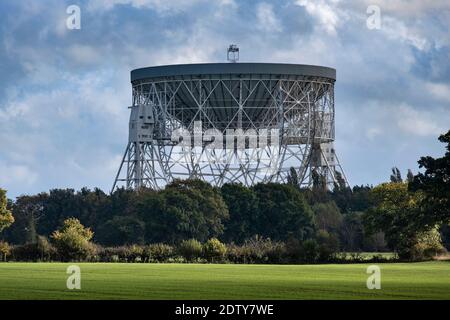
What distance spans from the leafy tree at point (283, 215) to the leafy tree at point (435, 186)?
3627cm

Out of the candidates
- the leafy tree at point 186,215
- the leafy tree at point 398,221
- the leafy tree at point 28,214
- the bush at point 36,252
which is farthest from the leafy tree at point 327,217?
the bush at point 36,252

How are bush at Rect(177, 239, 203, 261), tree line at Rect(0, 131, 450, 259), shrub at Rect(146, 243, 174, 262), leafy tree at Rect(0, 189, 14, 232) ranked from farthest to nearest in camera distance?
leafy tree at Rect(0, 189, 14, 232) → tree line at Rect(0, 131, 450, 259) → shrub at Rect(146, 243, 174, 262) → bush at Rect(177, 239, 203, 261)

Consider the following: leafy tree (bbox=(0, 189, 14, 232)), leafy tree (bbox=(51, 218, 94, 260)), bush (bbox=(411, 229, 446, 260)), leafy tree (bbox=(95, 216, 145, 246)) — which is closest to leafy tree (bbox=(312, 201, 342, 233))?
leafy tree (bbox=(95, 216, 145, 246))

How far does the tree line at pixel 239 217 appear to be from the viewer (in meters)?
101

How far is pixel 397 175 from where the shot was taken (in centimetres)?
15200

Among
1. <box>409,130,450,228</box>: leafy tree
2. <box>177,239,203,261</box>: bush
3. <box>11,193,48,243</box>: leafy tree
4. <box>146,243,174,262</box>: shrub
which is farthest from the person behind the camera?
<box>11,193,48,243</box>: leafy tree

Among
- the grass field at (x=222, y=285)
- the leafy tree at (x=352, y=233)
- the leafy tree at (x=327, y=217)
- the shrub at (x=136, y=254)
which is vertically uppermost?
the leafy tree at (x=327, y=217)

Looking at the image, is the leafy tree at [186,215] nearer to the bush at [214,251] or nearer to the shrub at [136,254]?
the shrub at [136,254]

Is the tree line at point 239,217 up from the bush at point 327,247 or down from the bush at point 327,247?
up

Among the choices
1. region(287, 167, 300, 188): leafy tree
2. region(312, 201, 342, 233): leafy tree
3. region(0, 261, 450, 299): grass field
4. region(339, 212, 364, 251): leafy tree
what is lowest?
region(0, 261, 450, 299): grass field

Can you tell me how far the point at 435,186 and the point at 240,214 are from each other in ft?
140

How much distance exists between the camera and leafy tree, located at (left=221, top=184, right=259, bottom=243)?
12394cm

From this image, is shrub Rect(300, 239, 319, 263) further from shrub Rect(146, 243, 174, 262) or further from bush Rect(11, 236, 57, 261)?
bush Rect(11, 236, 57, 261)

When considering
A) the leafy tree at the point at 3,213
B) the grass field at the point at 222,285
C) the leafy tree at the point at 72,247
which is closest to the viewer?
the grass field at the point at 222,285
